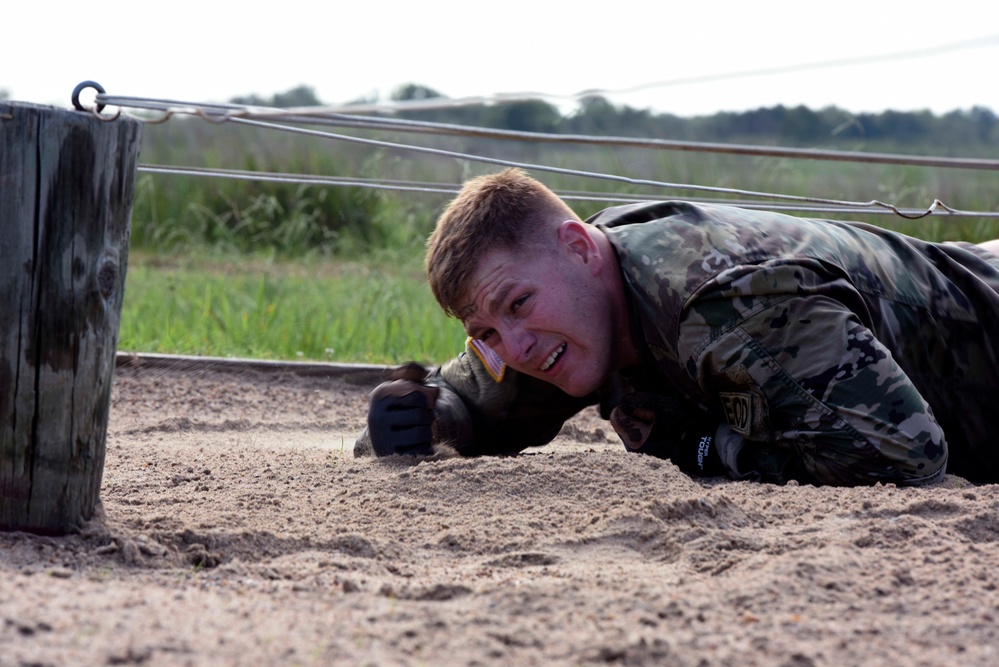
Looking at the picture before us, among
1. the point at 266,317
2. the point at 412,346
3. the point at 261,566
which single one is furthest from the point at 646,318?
the point at 266,317

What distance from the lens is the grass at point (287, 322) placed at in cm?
501

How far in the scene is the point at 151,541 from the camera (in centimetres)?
203

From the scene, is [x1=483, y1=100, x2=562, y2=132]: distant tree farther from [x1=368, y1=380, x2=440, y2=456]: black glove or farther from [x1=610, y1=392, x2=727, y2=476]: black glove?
[x1=610, y1=392, x2=727, y2=476]: black glove

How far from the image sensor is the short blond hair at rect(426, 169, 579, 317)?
2760mm

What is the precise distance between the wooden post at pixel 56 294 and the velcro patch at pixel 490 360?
4.10 ft

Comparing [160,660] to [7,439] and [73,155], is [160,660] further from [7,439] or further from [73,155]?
[73,155]

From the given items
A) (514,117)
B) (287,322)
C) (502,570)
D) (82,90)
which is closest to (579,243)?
(502,570)

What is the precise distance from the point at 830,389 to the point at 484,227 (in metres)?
0.98

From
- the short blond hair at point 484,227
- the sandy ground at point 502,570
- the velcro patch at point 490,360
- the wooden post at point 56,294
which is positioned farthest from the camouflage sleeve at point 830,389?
the wooden post at point 56,294

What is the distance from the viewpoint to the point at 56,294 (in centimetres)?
195

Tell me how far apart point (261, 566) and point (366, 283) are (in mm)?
4925

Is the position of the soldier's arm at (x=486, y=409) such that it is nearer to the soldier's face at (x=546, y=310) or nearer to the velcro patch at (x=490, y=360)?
the velcro patch at (x=490, y=360)

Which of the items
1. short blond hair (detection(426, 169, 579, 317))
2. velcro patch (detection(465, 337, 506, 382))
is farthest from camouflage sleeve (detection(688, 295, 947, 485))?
velcro patch (detection(465, 337, 506, 382))

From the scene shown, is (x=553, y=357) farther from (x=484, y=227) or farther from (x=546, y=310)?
(x=484, y=227)
